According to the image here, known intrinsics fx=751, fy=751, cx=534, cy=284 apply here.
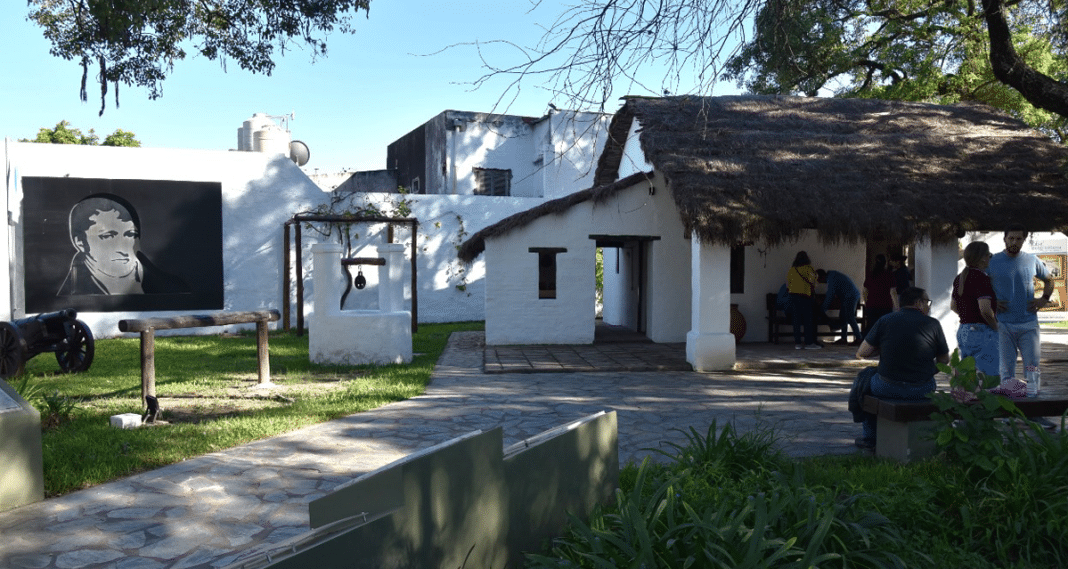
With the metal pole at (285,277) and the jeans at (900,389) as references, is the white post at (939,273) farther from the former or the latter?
the metal pole at (285,277)

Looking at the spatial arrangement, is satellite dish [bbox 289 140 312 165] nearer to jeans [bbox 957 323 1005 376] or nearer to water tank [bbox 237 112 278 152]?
water tank [bbox 237 112 278 152]

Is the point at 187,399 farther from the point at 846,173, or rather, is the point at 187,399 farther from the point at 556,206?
the point at 846,173

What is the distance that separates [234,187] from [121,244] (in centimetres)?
255

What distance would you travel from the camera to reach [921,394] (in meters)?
5.19

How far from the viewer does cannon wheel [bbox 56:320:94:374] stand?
399 inches

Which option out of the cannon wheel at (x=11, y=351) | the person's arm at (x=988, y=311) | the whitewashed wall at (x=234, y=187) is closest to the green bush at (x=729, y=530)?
the person's arm at (x=988, y=311)

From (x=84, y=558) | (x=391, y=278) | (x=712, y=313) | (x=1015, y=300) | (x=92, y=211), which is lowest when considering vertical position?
(x=84, y=558)

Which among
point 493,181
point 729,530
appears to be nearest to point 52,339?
point 729,530

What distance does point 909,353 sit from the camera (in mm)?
5172

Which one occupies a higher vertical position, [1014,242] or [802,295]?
[1014,242]

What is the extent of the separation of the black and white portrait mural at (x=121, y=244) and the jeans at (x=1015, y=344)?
14700mm

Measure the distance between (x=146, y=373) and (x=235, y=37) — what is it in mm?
3668

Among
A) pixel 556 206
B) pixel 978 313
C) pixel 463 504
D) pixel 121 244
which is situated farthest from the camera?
pixel 121 244

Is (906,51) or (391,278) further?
(906,51)
